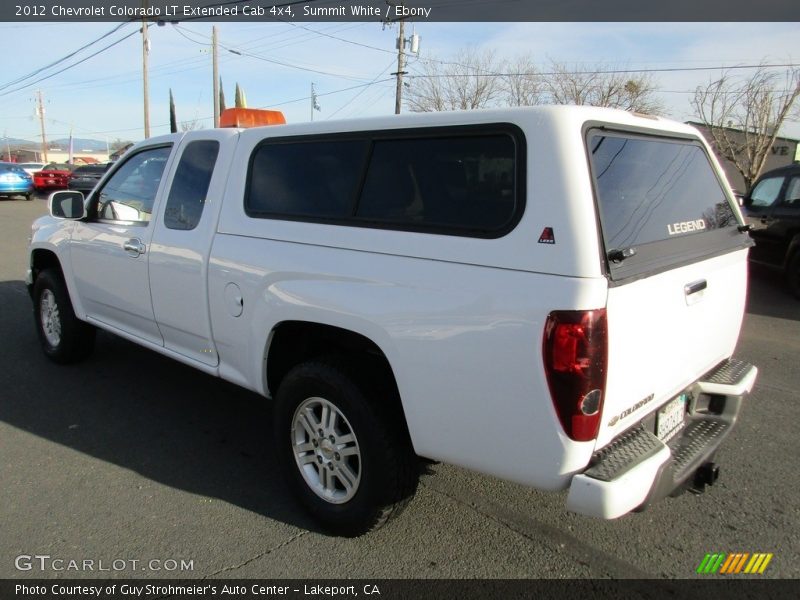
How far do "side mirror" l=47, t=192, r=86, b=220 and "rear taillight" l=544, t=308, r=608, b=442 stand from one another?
3799 mm

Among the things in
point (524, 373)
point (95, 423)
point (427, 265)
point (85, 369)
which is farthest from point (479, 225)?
point (85, 369)

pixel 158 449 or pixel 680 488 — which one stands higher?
pixel 680 488

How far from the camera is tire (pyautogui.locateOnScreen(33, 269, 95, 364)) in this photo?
482 cm

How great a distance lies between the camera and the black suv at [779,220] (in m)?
8.02

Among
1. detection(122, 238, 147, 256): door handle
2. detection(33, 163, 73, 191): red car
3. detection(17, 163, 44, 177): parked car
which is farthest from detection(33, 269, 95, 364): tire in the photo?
detection(33, 163, 73, 191): red car

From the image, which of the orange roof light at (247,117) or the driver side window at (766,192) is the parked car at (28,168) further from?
the driver side window at (766,192)

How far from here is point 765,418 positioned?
411 cm

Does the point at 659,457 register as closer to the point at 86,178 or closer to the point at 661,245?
the point at 661,245

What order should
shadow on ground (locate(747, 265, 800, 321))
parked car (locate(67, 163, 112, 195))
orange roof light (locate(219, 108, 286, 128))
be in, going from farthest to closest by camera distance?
parked car (locate(67, 163, 112, 195))
shadow on ground (locate(747, 265, 800, 321))
orange roof light (locate(219, 108, 286, 128))

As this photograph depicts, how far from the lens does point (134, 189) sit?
13.4 ft

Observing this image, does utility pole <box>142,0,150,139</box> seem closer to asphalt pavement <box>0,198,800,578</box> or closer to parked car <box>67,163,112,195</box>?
parked car <box>67,163,112,195</box>

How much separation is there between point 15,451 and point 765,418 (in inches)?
197

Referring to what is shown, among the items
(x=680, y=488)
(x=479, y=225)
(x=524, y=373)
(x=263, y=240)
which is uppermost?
(x=479, y=225)

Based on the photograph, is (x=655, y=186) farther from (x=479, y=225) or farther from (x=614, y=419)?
(x=614, y=419)
